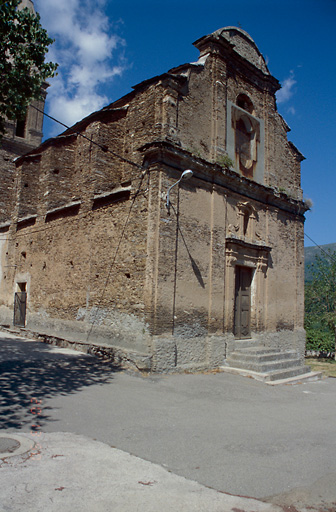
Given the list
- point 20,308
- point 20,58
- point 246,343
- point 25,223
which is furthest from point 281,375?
point 25,223

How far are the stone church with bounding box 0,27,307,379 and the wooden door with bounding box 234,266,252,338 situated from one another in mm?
60

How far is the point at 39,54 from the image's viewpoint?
8953 mm

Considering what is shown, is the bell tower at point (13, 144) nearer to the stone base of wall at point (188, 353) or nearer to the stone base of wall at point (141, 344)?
the stone base of wall at point (141, 344)

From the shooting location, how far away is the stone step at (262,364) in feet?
37.3

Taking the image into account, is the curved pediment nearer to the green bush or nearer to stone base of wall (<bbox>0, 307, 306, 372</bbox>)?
stone base of wall (<bbox>0, 307, 306, 372</bbox>)

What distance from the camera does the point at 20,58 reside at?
29.2 ft

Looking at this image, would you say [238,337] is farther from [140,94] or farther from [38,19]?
[38,19]

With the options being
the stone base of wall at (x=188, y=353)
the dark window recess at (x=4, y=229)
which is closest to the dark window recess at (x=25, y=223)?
the dark window recess at (x=4, y=229)

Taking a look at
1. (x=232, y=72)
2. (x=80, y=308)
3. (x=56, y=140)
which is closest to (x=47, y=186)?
(x=56, y=140)

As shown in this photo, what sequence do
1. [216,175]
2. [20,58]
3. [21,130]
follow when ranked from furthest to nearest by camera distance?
[21,130]
[216,175]
[20,58]

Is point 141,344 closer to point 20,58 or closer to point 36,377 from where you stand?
point 36,377

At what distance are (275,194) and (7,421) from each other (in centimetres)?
1197

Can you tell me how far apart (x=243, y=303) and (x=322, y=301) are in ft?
38.5

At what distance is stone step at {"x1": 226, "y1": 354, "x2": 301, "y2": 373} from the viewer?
1136 centimetres
